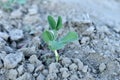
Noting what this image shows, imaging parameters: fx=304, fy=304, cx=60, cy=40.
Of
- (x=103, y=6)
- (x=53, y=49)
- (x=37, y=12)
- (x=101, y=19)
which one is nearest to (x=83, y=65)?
(x=53, y=49)

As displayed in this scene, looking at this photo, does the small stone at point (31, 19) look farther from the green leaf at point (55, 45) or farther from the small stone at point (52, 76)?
the small stone at point (52, 76)

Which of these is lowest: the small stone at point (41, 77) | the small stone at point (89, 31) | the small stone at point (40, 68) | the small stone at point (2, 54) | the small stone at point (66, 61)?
the small stone at point (41, 77)

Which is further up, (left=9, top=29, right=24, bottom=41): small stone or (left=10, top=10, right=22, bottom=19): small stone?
(left=10, top=10, right=22, bottom=19): small stone

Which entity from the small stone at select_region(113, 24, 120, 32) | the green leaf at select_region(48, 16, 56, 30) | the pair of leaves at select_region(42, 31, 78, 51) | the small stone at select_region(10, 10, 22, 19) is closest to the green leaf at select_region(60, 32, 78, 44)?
the pair of leaves at select_region(42, 31, 78, 51)

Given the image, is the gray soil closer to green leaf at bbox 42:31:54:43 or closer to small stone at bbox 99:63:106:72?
small stone at bbox 99:63:106:72

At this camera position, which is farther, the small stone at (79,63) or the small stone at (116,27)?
the small stone at (116,27)

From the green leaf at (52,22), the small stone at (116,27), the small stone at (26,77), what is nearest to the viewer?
the small stone at (26,77)

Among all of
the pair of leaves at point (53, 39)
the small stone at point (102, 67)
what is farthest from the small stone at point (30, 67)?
the small stone at point (102, 67)

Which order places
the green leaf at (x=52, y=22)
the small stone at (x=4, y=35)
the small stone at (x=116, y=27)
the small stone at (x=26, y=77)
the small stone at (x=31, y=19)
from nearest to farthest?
the small stone at (x=26, y=77), the green leaf at (x=52, y=22), the small stone at (x=4, y=35), the small stone at (x=116, y=27), the small stone at (x=31, y=19)
